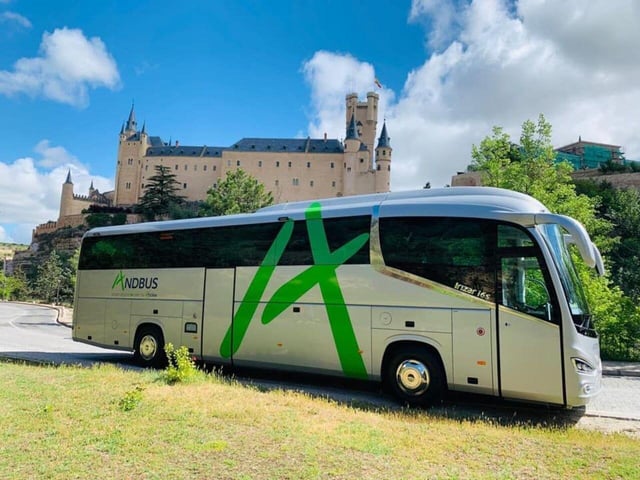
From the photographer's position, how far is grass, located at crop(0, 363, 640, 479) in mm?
4227

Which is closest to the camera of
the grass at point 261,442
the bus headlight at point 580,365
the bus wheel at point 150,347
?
the grass at point 261,442

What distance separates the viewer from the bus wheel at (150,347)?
11.3 m

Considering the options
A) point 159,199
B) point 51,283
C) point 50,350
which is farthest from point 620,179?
point 159,199

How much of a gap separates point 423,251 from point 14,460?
21.0 feet

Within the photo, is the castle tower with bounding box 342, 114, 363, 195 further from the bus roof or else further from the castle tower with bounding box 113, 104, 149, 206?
the bus roof

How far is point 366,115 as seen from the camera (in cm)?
10462

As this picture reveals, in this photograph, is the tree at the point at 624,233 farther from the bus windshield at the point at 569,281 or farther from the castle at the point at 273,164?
the castle at the point at 273,164

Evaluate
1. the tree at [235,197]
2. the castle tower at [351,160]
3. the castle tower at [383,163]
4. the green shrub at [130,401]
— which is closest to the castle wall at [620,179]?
the castle tower at [383,163]

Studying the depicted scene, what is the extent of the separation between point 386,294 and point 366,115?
334ft

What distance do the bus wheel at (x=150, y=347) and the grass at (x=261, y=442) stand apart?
418cm

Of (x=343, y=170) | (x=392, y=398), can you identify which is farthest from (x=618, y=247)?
(x=343, y=170)

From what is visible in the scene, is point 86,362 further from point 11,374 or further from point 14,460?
point 14,460

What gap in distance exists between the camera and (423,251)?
7859 mm

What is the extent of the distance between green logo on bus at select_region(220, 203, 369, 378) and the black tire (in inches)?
27.1
